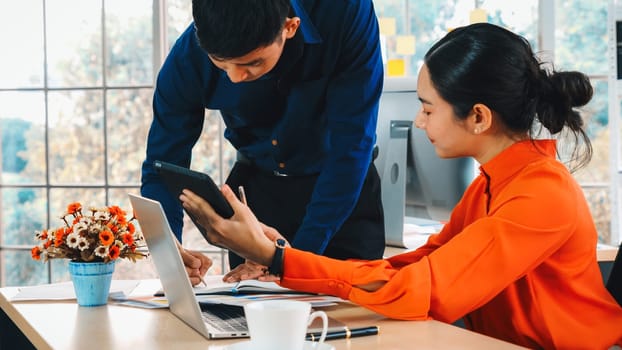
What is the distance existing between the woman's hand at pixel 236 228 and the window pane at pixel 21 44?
3.59 metres

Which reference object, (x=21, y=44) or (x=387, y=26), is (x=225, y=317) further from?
(x=21, y=44)

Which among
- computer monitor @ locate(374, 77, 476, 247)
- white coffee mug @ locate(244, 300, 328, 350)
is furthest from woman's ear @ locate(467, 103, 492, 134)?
computer monitor @ locate(374, 77, 476, 247)

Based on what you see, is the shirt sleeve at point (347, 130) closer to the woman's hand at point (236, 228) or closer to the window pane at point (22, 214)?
the woman's hand at point (236, 228)

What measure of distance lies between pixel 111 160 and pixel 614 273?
355 cm

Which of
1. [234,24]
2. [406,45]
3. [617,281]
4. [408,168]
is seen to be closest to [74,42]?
[406,45]

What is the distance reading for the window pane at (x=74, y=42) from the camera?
464 centimetres

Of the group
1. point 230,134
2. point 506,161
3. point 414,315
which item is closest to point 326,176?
point 230,134

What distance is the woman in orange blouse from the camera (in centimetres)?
137

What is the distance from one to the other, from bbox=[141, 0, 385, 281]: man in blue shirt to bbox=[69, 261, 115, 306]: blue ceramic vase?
369 mm

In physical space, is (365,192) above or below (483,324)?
above

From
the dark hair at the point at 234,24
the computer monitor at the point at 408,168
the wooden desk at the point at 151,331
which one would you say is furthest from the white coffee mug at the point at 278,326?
the computer monitor at the point at 408,168

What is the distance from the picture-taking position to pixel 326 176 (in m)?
1.92

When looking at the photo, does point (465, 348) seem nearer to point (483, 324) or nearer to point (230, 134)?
point (483, 324)

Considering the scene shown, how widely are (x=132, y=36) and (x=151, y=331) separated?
Answer: 3.55 metres
